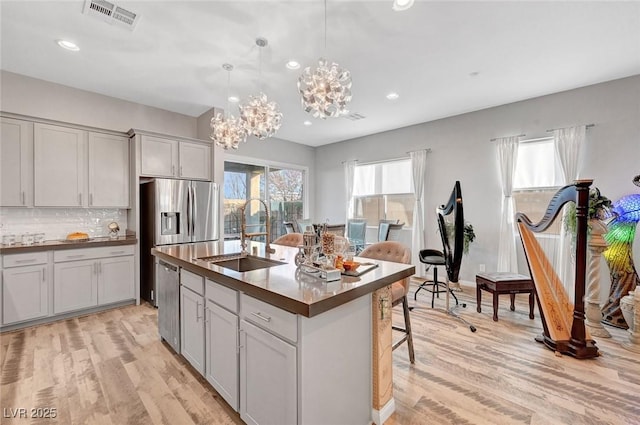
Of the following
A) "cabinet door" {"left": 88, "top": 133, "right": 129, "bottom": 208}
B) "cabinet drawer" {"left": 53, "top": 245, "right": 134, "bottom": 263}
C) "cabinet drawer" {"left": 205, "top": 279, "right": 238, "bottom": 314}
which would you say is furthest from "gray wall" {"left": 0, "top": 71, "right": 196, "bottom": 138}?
"cabinet drawer" {"left": 205, "top": 279, "right": 238, "bottom": 314}

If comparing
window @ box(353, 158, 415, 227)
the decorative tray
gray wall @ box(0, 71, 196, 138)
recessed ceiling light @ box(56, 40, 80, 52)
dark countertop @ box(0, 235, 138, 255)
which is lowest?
dark countertop @ box(0, 235, 138, 255)

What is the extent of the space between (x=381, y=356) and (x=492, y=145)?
4208mm

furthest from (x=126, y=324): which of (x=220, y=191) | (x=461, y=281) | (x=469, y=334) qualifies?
(x=461, y=281)

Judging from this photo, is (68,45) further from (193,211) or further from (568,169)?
(568,169)

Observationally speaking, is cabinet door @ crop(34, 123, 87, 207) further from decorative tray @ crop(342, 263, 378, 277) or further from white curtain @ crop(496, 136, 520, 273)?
white curtain @ crop(496, 136, 520, 273)

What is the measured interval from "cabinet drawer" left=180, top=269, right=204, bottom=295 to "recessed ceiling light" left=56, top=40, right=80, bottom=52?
8.51ft

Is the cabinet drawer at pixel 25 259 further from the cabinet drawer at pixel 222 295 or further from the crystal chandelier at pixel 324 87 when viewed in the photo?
the crystal chandelier at pixel 324 87

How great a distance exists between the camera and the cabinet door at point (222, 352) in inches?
67.0

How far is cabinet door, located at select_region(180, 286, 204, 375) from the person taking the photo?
205cm

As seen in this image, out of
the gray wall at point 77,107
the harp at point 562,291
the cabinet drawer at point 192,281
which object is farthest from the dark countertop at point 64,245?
the harp at point 562,291

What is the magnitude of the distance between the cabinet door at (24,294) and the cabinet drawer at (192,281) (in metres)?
2.27

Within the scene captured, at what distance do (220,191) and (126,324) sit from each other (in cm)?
220

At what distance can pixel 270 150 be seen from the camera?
20.4 ft

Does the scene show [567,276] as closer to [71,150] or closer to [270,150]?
[270,150]
